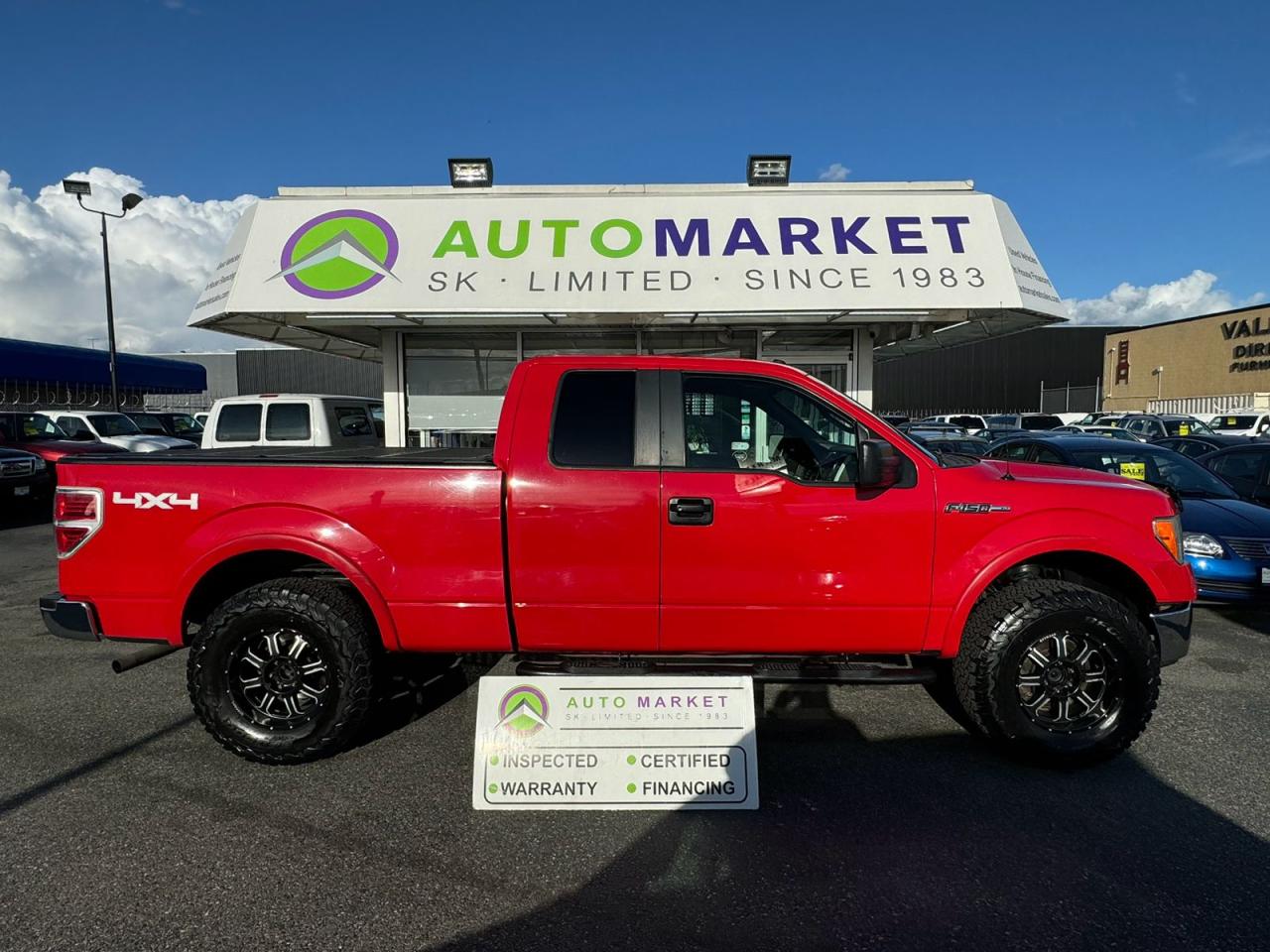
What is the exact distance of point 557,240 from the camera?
7.54 metres

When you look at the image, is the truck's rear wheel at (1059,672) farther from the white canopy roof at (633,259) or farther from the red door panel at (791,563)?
the white canopy roof at (633,259)

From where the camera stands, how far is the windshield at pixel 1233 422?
1766cm

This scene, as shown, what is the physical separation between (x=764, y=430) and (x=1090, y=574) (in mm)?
1918

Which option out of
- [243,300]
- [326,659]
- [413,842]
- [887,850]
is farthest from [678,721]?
[243,300]

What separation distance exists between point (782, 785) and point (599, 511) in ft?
5.11

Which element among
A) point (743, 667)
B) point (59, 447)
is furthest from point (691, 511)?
point (59, 447)

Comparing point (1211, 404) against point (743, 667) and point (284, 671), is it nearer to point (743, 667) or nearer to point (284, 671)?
point (743, 667)

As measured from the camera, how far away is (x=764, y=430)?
11.9 feet

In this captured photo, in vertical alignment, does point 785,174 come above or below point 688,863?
above

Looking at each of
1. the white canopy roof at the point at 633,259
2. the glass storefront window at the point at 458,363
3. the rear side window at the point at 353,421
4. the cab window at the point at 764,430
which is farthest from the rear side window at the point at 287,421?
the cab window at the point at 764,430

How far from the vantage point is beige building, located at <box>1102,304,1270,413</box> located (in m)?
29.5

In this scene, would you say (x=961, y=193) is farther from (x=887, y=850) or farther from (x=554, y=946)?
(x=554, y=946)

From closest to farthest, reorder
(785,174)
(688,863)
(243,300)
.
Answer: (688,863), (243,300), (785,174)

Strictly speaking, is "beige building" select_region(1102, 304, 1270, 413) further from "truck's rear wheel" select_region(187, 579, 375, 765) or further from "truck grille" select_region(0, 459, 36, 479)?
"truck grille" select_region(0, 459, 36, 479)
